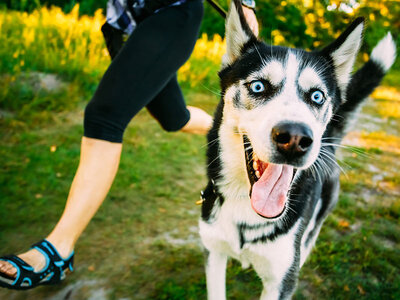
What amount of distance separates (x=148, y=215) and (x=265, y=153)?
1.71m

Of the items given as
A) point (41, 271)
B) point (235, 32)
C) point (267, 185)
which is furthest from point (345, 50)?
point (41, 271)

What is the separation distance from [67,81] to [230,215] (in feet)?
13.8

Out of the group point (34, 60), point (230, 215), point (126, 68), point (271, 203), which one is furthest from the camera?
point (34, 60)

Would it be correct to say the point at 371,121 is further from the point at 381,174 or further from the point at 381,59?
the point at 381,59

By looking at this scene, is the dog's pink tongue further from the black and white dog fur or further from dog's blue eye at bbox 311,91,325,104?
dog's blue eye at bbox 311,91,325,104

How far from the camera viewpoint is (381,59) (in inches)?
93.0

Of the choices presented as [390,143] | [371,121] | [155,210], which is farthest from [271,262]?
[371,121]

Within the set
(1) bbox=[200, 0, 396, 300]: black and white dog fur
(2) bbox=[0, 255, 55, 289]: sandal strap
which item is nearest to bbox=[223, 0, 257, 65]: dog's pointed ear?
(1) bbox=[200, 0, 396, 300]: black and white dog fur

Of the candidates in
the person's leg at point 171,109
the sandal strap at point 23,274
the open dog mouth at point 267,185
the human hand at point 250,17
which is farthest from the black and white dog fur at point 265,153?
the sandal strap at point 23,274

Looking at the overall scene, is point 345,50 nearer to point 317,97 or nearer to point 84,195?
point 317,97

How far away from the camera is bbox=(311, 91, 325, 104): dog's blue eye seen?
1600 millimetres

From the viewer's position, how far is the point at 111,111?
5.86 feet

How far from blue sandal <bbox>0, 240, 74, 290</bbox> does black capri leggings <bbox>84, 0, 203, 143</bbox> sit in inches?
29.2

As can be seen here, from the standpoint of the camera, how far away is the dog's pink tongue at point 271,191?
147 cm
